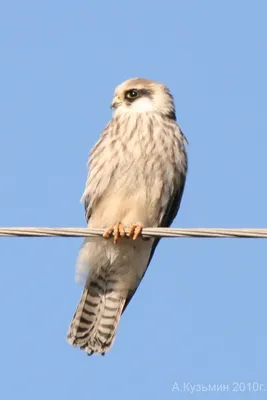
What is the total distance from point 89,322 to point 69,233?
225 cm

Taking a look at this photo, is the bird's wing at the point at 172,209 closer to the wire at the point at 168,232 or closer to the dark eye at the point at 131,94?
the dark eye at the point at 131,94

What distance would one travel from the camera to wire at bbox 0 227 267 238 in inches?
165

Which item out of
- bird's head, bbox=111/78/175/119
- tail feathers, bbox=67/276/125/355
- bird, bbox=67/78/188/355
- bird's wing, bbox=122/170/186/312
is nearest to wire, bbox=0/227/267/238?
bird, bbox=67/78/188/355

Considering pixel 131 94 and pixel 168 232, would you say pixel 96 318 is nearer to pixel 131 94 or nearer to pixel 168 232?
pixel 131 94

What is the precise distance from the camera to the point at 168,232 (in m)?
4.38

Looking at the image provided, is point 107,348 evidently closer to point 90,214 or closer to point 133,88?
point 90,214

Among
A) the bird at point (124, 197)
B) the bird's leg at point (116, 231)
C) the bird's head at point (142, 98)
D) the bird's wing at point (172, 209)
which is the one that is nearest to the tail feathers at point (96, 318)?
the bird at point (124, 197)

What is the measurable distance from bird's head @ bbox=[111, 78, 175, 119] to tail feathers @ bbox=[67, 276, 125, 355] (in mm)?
1257

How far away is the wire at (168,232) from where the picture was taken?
13.8 ft

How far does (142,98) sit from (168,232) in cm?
265

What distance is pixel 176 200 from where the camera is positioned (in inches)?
257

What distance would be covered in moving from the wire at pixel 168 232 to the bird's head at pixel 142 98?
7.60 ft

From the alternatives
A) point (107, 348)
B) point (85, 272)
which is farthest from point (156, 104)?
point (107, 348)

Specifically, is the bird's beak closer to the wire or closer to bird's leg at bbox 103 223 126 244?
bird's leg at bbox 103 223 126 244
